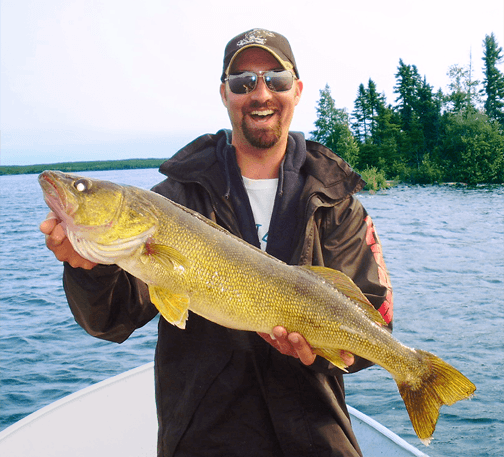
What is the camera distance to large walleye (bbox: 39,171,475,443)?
2756 mm

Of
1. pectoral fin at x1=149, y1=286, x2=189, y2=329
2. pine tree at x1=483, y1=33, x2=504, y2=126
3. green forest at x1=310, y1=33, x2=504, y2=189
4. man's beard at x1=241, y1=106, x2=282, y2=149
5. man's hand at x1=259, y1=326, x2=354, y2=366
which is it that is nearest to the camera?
pectoral fin at x1=149, y1=286, x2=189, y2=329

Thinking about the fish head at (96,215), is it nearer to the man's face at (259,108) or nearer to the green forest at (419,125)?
the man's face at (259,108)

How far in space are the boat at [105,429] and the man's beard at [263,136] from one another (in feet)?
9.87

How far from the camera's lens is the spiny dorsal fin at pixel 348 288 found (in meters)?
3.03

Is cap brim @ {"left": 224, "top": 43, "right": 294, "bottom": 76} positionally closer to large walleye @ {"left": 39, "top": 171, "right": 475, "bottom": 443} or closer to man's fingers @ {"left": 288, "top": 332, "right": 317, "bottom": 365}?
large walleye @ {"left": 39, "top": 171, "right": 475, "bottom": 443}

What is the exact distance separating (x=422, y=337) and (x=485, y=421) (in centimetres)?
357

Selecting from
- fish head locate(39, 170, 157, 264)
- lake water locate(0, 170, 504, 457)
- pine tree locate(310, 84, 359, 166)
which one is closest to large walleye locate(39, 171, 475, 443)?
fish head locate(39, 170, 157, 264)

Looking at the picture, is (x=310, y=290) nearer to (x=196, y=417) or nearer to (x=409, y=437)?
(x=196, y=417)

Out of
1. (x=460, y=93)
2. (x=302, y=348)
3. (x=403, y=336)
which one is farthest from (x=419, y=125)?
(x=302, y=348)

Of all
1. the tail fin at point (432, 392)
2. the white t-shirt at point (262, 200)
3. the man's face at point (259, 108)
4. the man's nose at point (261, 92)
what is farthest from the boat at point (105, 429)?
the man's nose at point (261, 92)

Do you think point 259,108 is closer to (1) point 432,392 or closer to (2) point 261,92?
(2) point 261,92

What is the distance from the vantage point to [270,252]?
3305mm

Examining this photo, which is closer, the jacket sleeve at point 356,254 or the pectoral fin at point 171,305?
the pectoral fin at point 171,305

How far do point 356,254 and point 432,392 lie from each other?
3.08 ft
